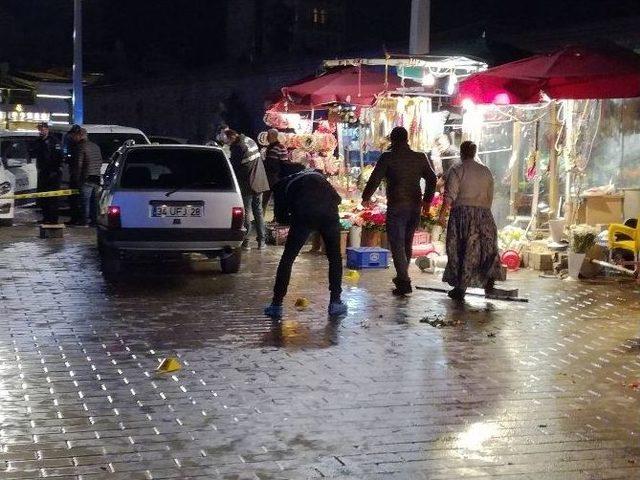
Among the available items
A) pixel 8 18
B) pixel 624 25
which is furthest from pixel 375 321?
pixel 8 18

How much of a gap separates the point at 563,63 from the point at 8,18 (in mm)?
48271

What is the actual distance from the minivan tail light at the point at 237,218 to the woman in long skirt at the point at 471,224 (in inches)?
108

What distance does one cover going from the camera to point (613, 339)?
30.8 feet

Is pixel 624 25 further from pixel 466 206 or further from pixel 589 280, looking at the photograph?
pixel 466 206

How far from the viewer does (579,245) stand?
13195 mm

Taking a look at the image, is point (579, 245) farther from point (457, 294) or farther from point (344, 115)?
point (344, 115)

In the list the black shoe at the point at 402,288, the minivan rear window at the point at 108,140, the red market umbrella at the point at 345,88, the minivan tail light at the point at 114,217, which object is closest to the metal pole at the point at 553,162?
the red market umbrella at the point at 345,88

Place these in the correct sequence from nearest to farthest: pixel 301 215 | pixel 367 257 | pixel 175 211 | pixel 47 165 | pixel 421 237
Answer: pixel 301 215
pixel 175 211
pixel 367 257
pixel 421 237
pixel 47 165

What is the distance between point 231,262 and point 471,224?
→ 3.63 m

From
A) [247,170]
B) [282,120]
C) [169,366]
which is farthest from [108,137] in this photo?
[169,366]

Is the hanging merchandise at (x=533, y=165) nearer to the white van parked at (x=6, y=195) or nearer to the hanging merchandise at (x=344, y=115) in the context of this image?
the hanging merchandise at (x=344, y=115)

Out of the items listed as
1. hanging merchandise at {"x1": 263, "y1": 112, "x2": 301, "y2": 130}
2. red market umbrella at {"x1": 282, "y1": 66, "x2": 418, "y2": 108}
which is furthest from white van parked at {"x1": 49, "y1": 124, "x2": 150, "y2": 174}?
red market umbrella at {"x1": 282, "y1": 66, "x2": 418, "y2": 108}

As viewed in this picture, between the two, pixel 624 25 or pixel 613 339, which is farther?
pixel 624 25

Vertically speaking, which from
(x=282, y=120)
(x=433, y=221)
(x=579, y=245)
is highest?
(x=282, y=120)
